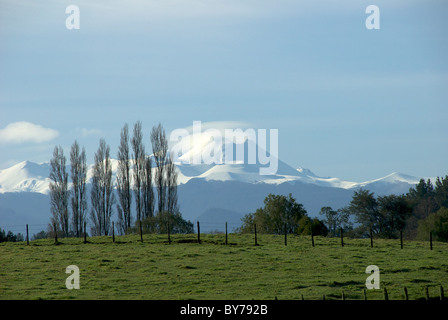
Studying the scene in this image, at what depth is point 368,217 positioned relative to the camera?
112812 mm

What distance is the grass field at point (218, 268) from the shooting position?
3331 cm

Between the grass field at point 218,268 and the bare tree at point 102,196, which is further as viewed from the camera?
the bare tree at point 102,196

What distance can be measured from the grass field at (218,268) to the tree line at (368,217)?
21.5 feet

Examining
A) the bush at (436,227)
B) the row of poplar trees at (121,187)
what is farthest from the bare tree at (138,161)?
the bush at (436,227)

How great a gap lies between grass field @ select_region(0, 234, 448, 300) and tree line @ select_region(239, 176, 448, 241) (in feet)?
21.5

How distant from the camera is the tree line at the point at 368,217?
277ft

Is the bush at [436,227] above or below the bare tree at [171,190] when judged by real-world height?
below

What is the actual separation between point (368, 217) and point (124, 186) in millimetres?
46190

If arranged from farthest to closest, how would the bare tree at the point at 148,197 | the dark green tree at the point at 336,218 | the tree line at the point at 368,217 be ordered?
the dark green tree at the point at 336,218 → the bare tree at the point at 148,197 → the tree line at the point at 368,217

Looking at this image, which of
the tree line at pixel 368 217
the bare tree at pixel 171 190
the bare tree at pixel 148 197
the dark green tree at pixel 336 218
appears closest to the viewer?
the tree line at pixel 368 217

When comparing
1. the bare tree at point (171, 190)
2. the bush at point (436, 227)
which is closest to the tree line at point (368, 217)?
the bush at point (436, 227)

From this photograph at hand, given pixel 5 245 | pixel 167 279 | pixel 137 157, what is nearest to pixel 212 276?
pixel 167 279

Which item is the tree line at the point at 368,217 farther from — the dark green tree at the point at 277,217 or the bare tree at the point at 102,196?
the bare tree at the point at 102,196
